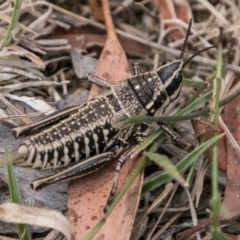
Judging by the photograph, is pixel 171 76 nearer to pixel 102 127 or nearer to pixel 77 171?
pixel 102 127

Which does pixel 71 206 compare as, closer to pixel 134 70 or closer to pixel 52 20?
pixel 134 70

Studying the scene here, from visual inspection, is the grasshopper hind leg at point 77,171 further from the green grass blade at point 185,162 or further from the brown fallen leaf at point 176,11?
the brown fallen leaf at point 176,11

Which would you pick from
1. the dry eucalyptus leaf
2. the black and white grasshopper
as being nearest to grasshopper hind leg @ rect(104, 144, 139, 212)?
the black and white grasshopper

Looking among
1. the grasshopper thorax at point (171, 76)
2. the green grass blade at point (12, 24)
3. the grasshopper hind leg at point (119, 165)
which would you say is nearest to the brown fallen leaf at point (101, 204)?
the grasshopper hind leg at point (119, 165)

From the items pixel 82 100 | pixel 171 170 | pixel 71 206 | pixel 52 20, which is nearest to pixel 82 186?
pixel 71 206

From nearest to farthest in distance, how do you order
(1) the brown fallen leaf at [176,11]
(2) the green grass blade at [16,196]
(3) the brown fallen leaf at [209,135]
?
(2) the green grass blade at [16,196]
(3) the brown fallen leaf at [209,135]
(1) the brown fallen leaf at [176,11]

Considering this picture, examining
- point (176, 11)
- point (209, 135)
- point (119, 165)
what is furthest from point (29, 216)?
point (176, 11)
